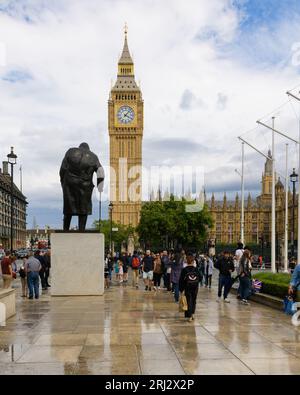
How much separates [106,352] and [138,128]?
140 metres

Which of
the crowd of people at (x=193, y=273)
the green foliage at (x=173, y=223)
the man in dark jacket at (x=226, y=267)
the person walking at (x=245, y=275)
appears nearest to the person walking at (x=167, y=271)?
the crowd of people at (x=193, y=273)

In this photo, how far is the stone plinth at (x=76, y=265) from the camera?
21.5 m

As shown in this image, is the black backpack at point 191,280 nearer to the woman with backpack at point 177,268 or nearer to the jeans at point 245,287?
the woman with backpack at point 177,268

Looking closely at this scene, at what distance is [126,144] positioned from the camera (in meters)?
148

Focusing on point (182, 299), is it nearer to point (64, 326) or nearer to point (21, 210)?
point (64, 326)

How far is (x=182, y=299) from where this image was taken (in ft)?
48.0

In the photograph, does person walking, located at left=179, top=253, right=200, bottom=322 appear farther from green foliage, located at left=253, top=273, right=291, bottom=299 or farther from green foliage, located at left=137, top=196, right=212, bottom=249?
green foliage, located at left=137, top=196, right=212, bottom=249

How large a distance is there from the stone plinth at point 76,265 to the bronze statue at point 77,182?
79cm

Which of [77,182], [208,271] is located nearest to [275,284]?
[77,182]

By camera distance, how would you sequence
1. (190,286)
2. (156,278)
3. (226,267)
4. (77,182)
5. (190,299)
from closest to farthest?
1. (190,286)
2. (190,299)
3. (226,267)
4. (77,182)
5. (156,278)

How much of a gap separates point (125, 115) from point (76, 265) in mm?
128344

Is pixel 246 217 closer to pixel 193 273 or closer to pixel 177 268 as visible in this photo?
pixel 177 268
